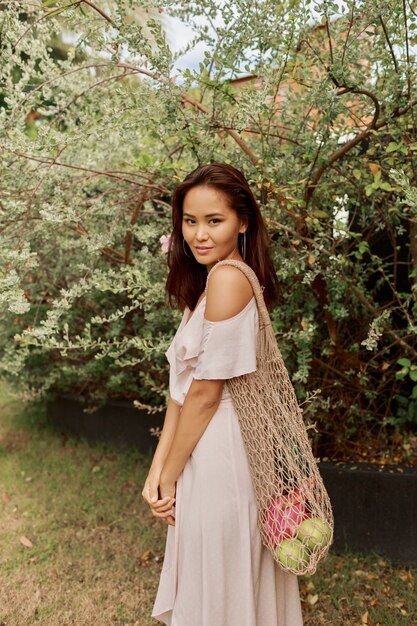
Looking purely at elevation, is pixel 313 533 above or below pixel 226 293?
below

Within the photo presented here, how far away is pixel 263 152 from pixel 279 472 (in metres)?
1.52

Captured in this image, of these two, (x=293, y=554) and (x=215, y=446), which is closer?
(x=293, y=554)

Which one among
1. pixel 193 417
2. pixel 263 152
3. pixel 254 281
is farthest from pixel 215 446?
pixel 263 152

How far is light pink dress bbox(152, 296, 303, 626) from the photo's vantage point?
1.75 m

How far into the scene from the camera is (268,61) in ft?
9.05

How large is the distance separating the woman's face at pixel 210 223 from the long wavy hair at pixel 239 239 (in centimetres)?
2

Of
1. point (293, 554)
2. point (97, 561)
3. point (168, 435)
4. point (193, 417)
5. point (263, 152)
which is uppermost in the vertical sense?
point (263, 152)

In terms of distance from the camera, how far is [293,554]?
1717mm

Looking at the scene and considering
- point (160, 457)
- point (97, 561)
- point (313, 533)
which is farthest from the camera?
point (97, 561)

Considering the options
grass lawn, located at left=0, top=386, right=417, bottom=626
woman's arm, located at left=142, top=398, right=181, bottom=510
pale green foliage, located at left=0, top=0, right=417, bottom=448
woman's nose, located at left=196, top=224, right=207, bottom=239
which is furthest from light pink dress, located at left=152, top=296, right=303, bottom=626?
grass lawn, located at left=0, top=386, right=417, bottom=626

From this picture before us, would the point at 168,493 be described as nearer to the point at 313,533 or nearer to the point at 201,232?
the point at 313,533

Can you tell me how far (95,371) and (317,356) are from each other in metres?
1.73

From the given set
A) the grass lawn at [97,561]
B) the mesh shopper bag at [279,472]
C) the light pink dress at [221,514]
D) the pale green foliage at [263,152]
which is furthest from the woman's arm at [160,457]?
the grass lawn at [97,561]

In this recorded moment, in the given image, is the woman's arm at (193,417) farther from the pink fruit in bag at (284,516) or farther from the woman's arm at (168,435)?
the pink fruit in bag at (284,516)
